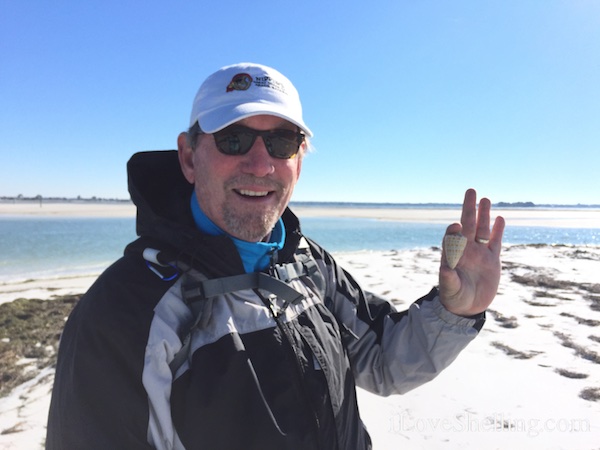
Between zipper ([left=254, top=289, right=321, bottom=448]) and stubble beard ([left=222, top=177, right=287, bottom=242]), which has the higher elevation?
stubble beard ([left=222, top=177, right=287, bottom=242])

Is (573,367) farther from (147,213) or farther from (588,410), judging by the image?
(147,213)

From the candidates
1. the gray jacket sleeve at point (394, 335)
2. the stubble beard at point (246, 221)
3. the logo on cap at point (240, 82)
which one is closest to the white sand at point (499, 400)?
the gray jacket sleeve at point (394, 335)

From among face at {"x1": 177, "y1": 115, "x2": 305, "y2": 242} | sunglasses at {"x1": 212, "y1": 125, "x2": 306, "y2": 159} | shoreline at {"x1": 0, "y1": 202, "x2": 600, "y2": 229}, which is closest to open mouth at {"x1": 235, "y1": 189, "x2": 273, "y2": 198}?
face at {"x1": 177, "y1": 115, "x2": 305, "y2": 242}

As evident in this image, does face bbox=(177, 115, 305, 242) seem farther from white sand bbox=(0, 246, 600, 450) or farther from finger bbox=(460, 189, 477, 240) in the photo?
white sand bbox=(0, 246, 600, 450)

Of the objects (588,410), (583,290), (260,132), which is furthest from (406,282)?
(260,132)

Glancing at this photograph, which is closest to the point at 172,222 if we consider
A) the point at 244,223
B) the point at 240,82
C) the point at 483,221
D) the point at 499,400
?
the point at 244,223

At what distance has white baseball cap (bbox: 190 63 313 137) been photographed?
168 cm

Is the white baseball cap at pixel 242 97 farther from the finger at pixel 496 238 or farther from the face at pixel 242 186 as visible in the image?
the finger at pixel 496 238

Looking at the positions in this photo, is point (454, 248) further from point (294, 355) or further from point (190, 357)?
point (190, 357)

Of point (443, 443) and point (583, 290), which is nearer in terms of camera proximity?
point (443, 443)

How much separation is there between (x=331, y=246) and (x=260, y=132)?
16485 mm

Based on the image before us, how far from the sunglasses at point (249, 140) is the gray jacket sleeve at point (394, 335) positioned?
659 mm

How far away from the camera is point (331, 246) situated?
18.1 meters

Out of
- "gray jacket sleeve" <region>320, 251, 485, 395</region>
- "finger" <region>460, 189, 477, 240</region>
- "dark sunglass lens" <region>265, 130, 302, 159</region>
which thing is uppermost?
"dark sunglass lens" <region>265, 130, 302, 159</region>
